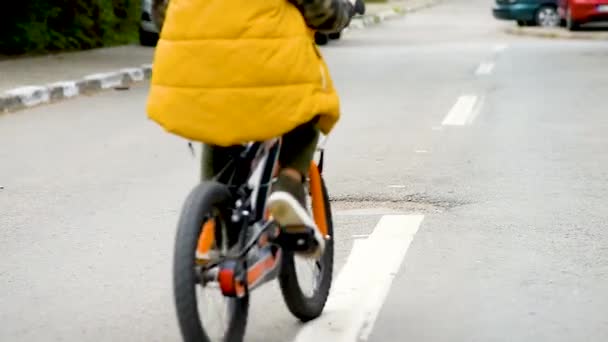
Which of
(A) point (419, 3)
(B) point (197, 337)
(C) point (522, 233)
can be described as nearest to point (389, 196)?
(C) point (522, 233)

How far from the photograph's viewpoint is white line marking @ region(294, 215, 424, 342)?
14.6 ft

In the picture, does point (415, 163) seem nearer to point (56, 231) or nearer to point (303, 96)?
point (56, 231)

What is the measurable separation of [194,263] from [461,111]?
806cm

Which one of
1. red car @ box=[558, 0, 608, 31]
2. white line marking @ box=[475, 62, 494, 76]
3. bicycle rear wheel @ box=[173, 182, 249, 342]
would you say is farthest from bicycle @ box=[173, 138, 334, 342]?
red car @ box=[558, 0, 608, 31]

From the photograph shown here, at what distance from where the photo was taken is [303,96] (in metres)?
3.85

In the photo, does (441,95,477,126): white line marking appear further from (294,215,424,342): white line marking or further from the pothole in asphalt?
(294,215,424,342): white line marking

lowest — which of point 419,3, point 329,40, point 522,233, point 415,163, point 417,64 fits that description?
point 419,3

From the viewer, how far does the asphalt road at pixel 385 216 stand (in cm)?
463

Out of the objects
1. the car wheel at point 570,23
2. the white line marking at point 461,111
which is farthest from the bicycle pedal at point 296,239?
the car wheel at point 570,23

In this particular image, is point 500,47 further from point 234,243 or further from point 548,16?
point 234,243

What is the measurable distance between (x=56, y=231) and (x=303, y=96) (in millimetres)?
2881

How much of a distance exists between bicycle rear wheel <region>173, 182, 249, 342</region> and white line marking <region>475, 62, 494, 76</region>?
39.3ft

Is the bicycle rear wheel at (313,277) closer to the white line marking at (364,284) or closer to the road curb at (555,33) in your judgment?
the white line marking at (364,284)

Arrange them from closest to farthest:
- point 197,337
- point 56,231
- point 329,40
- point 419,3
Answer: point 197,337
point 56,231
point 329,40
point 419,3
